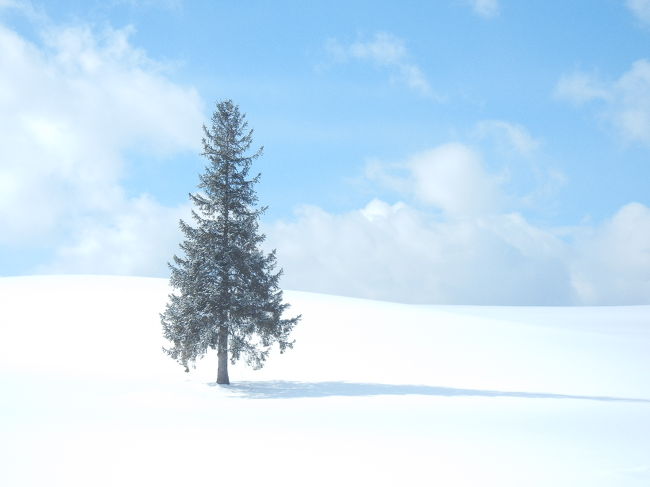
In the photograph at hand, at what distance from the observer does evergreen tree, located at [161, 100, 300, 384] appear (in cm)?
2378

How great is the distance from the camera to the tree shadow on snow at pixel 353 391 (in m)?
22.2

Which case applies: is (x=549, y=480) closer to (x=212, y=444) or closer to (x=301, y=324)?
(x=212, y=444)

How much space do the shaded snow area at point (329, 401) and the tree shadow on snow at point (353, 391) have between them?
124mm

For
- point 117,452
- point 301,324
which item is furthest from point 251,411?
point 301,324

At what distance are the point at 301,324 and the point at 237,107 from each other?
1670 cm

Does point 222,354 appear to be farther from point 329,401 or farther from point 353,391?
point 329,401

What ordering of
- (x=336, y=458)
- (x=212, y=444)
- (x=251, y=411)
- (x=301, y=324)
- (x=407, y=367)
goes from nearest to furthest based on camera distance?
1. (x=336, y=458)
2. (x=212, y=444)
3. (x=251, y=411)
4. (x=407, y=367)
5. (x=301, y=324)

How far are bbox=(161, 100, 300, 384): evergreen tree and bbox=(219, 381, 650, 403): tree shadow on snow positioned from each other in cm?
145

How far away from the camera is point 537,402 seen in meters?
20.7

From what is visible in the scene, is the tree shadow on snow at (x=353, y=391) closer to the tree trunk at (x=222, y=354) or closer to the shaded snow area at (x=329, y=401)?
the shaded snow area at (x=329, y=401)

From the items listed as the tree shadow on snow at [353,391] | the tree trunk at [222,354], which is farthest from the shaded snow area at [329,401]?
the tree trunk at [222,354]

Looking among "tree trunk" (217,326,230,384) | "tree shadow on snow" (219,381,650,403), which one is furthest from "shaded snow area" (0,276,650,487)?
"tree trunk" (217,326,230,384)

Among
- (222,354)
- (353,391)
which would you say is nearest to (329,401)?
(353,391)

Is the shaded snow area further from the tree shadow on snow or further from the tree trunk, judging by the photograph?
the tree trunk
